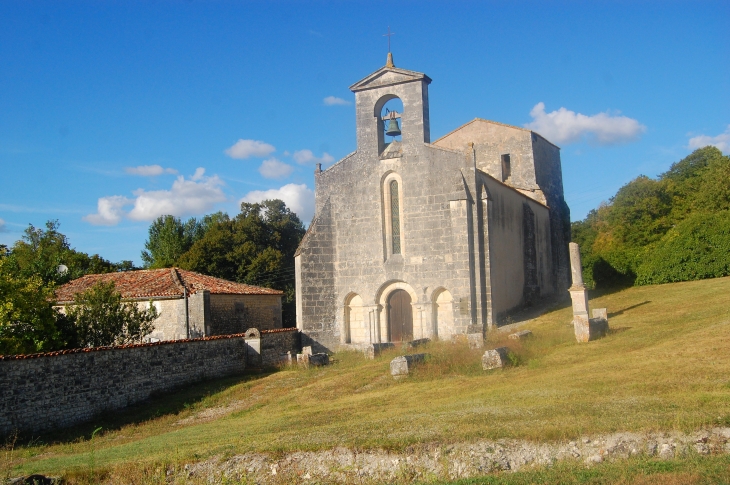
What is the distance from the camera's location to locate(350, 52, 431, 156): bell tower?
2478cm

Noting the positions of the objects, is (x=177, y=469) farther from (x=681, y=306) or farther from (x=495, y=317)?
(x=681, y=306)

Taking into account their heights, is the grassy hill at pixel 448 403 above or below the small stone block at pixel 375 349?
below

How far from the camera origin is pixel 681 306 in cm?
2233

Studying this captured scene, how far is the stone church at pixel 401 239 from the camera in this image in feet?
77.7

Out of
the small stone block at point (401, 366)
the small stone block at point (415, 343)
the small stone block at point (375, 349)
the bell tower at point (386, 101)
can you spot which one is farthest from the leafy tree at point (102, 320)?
the bell tower at point (386, 101)

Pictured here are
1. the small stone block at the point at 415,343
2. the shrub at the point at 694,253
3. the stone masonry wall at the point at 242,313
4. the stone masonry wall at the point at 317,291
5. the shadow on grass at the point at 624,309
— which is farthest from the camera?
the shrub at the point at 694,253

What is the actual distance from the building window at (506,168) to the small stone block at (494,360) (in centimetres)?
1896

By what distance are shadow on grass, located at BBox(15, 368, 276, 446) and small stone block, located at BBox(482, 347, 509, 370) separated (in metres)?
7.70

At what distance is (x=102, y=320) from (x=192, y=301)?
4.65m

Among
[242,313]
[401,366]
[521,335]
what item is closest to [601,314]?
[521,335]

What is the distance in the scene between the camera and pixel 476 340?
1888 centimetres

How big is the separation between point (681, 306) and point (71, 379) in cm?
1910

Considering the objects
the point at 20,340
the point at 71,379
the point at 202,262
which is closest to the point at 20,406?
the point at 71,379

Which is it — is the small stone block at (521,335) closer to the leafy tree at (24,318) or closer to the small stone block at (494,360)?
the small stone block at (494,360)
